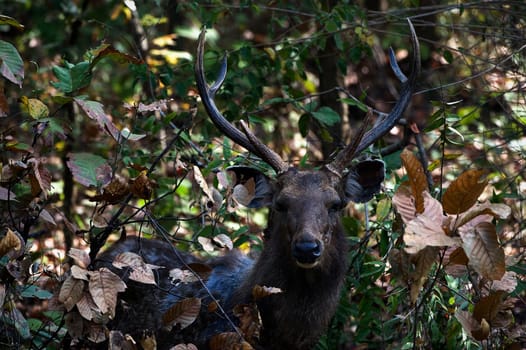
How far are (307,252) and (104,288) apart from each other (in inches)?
57.2

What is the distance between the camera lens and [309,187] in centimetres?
620

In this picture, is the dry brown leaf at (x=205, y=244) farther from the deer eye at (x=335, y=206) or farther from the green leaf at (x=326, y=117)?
the green leaf at (x=326, y=117)

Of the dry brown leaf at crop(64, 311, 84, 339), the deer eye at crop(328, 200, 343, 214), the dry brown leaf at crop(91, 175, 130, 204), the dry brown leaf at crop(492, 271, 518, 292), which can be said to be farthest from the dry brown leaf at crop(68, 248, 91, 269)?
the dry brown leaf at crop(492, 271, 518, 292)

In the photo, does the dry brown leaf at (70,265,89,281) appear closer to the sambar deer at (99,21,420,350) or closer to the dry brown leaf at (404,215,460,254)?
the sambar deer at (99,21,420,350)

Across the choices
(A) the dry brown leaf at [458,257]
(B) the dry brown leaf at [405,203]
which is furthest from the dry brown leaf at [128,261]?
(A) the dry brown leaf at [458,257]

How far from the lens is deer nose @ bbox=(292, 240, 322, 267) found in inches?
222

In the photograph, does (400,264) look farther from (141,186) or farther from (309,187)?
(141,186)

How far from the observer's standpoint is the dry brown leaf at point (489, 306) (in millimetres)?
5250

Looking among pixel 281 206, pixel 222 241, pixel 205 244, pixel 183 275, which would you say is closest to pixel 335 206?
pixel 281 206

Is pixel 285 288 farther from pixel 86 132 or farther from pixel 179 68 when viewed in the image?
pixel 86 132

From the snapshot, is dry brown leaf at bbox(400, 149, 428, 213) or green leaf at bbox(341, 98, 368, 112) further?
green leaf at bbox(341, 98, 368, 112)

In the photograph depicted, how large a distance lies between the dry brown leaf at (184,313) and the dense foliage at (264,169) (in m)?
0.45

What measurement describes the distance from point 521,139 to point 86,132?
5701mm

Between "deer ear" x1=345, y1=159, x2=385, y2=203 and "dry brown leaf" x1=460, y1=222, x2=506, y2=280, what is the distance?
2.08m
